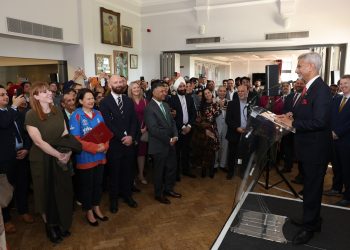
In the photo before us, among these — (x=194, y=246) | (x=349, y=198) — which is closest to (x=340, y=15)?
(x=349, y=198)

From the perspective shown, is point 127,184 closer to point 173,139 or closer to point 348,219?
point 173,139

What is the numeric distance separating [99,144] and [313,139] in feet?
6.47

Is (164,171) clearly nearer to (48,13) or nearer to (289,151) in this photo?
(289,151)

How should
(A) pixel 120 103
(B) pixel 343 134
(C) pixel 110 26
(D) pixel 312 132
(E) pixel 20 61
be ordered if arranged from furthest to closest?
(C) pixel 110 26
(E) pixel 20 61
(B) pixel 343 134
(A) pixel 120 103
(D) pixel 312 132

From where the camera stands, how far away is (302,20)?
24.2ft

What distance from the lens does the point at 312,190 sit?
231cm

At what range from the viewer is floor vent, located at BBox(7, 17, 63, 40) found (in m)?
5.52

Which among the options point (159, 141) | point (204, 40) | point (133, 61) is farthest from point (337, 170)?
point (133, 61)

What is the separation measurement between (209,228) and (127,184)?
1097 millimetres

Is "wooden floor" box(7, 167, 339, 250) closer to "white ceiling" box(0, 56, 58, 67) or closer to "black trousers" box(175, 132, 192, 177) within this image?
"black trousers" box(175, 132, 192, 177)

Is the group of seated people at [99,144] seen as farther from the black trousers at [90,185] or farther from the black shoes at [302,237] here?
the black shoes at [302,237]

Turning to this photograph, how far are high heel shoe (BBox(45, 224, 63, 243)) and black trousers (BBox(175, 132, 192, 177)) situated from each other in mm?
1994

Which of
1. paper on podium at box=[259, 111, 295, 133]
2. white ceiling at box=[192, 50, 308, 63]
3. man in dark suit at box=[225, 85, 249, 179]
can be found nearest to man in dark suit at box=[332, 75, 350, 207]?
man in dark suit at box=[225, 85, 249, 179]

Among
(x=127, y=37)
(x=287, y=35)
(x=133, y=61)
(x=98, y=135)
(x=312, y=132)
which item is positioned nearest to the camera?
(x=312, y=132)
